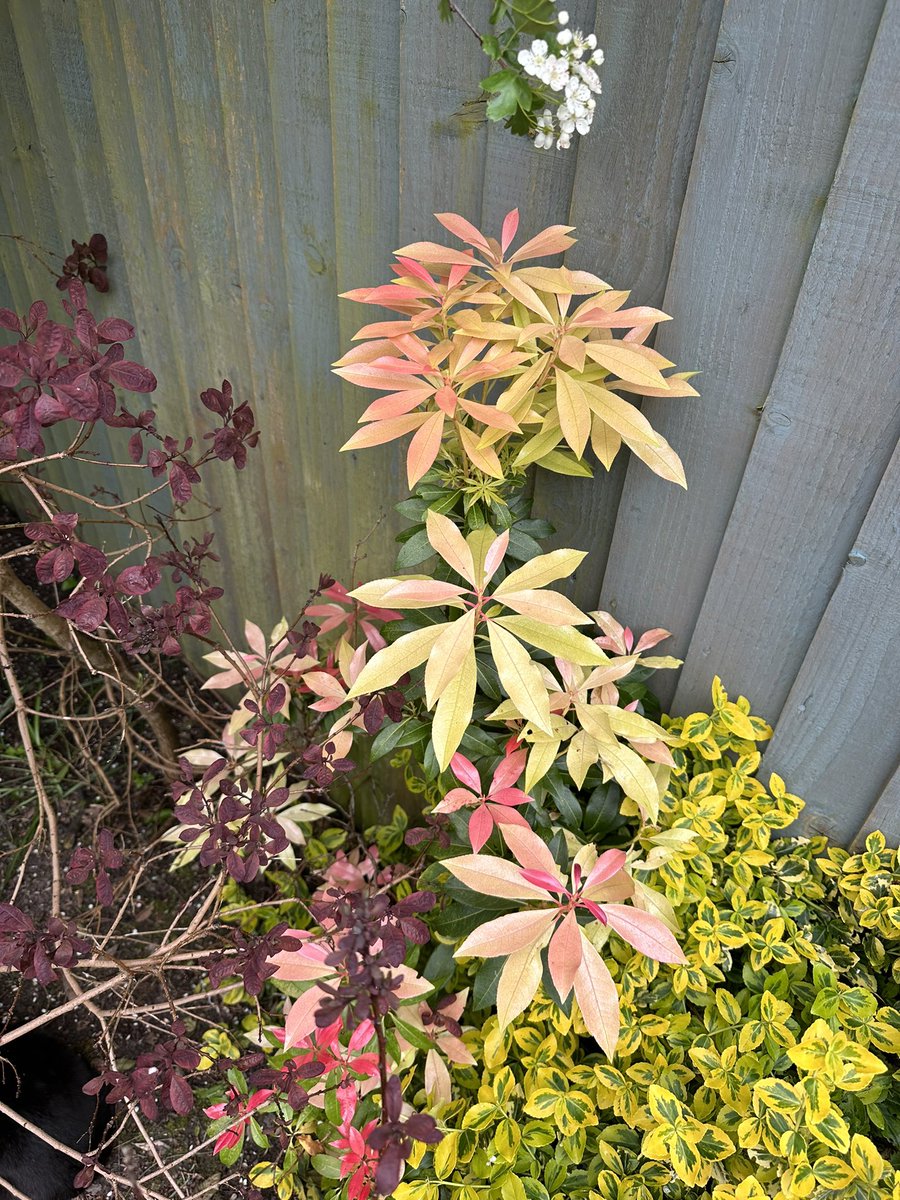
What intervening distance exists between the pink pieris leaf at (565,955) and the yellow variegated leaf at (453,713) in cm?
26

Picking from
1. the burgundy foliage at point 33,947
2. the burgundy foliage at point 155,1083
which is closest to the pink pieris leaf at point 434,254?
the burgundy foliage at point 33,947

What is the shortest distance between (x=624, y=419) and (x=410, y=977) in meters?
0.96

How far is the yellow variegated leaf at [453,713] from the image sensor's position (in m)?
0.99

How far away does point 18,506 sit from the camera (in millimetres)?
3332

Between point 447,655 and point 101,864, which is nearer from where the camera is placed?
point 447,655

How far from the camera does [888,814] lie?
125 centimetres

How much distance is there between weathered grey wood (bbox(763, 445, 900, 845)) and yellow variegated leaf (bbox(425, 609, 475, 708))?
0.58 m

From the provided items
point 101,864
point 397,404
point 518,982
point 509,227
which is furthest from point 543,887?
point 509,227

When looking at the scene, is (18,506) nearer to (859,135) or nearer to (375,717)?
(375,717)

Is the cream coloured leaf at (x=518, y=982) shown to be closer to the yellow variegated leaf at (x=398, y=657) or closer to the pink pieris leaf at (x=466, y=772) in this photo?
the pink pieris leaf at (x=466, y=772)

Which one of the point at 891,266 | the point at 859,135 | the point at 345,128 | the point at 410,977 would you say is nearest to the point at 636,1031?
the point at 410,977

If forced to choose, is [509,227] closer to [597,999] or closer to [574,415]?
[574,415]

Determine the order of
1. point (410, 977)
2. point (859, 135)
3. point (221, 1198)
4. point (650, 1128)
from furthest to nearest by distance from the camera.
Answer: point (221, 1198)
point (410, 977)
point (650, 1128)
point (859, 135)

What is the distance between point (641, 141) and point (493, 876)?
1.02 metres
